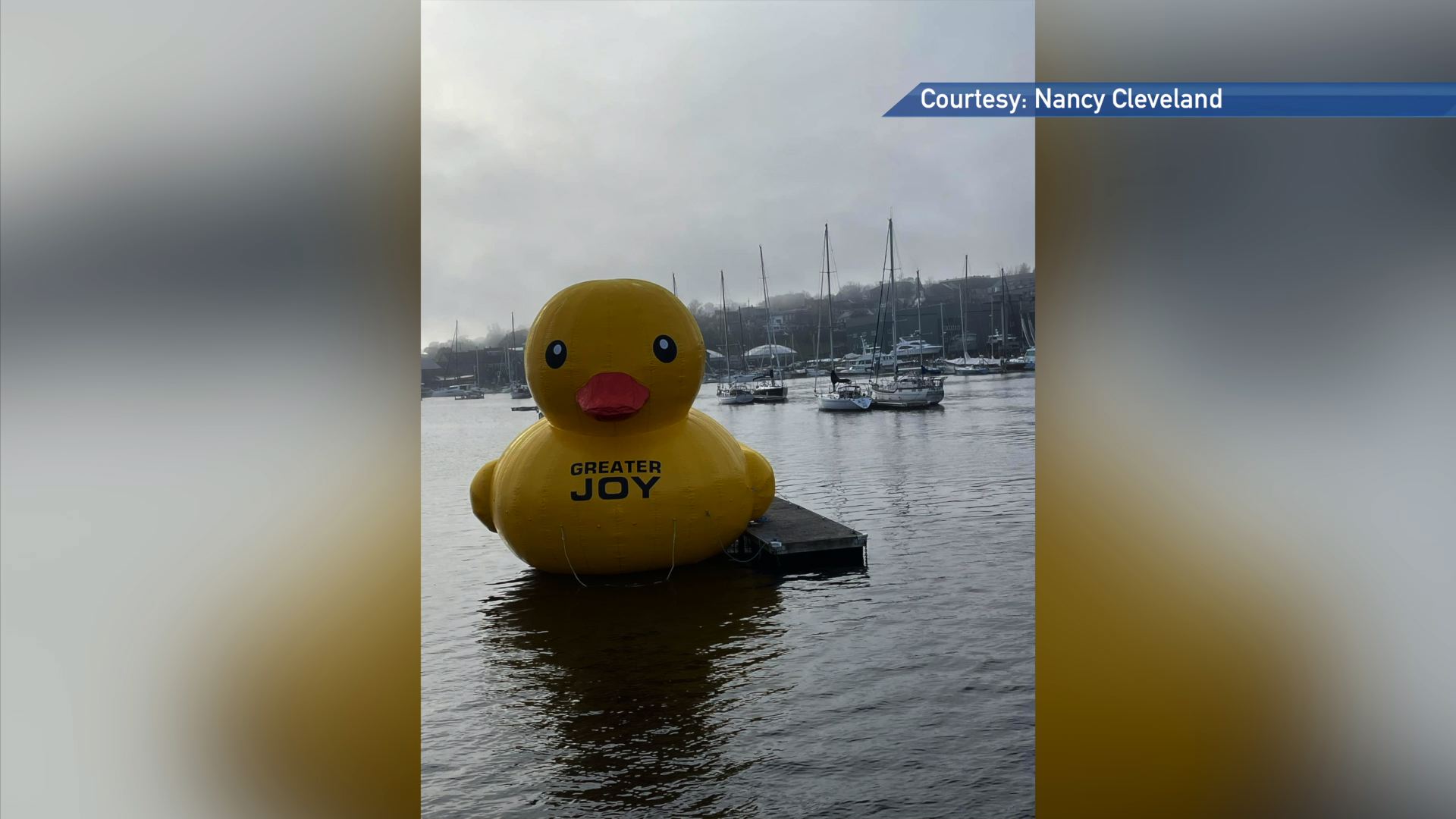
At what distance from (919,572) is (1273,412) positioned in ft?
26.9

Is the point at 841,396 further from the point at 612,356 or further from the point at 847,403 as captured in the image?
the point at 612,356

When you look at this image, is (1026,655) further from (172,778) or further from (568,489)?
(172,778)

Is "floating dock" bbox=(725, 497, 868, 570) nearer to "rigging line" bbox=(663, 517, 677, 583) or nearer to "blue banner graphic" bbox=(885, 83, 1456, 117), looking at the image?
"rigging line" bbox=(663, 517, 677, 583)

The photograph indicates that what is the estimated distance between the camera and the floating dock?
391 inches

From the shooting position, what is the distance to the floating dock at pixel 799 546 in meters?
9.92

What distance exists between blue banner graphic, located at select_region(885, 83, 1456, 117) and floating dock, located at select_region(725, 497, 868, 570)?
807 cm

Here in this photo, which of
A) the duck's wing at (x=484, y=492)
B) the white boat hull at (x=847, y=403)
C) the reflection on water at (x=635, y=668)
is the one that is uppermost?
the white boat hull at (x=847, y=403)

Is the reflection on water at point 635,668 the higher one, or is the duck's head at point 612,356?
the duck's head at point 612,356

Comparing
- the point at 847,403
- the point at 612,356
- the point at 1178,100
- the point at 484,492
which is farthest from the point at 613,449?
the point at 847,403

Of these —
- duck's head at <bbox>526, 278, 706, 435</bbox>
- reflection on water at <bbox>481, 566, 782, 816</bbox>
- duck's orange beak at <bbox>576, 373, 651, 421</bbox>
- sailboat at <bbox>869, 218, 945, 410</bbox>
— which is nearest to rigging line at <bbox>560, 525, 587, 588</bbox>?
reflection on water at <bbox>481, 566, 782, 816</bbox>

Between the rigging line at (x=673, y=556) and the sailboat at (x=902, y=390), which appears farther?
the sailboat at (x=902, y=390)

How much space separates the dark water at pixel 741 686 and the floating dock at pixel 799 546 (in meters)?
0.32

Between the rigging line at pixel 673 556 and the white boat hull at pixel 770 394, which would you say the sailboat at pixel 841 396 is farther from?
the rigging line at pixel 673 556

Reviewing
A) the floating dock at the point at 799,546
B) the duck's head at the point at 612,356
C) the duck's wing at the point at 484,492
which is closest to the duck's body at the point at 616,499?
the duck's head at the point at 612,356
